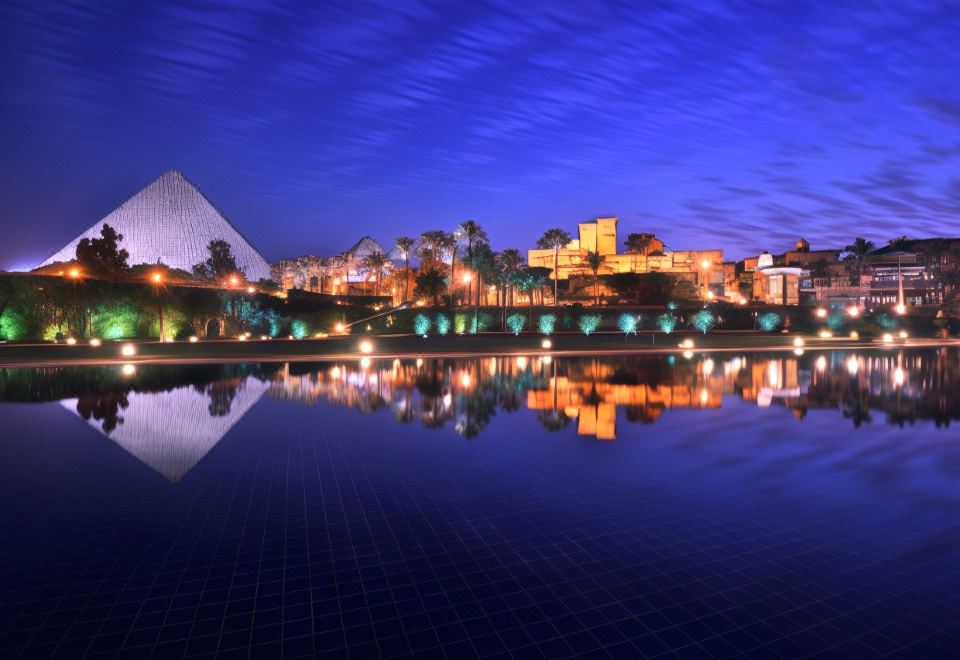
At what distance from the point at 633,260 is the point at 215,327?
65086mm

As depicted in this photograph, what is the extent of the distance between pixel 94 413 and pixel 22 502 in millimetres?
7166

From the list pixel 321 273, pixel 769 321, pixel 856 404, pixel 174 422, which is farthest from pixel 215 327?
pixel 321 273

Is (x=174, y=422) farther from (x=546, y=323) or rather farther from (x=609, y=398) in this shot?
(x=546, y=323)

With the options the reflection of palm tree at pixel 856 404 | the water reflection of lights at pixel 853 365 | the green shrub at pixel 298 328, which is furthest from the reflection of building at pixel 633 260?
the reflection of palm tree at pixel 856 404

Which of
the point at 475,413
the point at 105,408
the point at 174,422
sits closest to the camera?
the point at 174,422

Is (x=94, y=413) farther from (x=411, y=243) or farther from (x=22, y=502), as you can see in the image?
(x=411, y=243)

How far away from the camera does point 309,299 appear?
64812 millimetres

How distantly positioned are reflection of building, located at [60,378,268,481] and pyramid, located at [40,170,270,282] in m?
119

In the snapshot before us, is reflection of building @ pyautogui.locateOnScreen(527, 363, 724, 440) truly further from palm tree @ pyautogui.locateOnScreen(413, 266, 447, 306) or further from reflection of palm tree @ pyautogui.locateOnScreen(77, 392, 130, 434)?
palm tree @ pyautogui.locateOnScreen(413, 266, 447, 306)

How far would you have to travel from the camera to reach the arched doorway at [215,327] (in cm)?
5409

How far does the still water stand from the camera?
4320 mm

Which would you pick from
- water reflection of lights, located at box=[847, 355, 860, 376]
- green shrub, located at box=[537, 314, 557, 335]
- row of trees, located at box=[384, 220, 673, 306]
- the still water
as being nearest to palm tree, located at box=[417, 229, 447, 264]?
row of trees, located at box=[384, 220, 673, 306]

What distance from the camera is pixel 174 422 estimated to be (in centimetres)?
1247

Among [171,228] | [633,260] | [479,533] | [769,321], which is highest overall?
[171,228]
